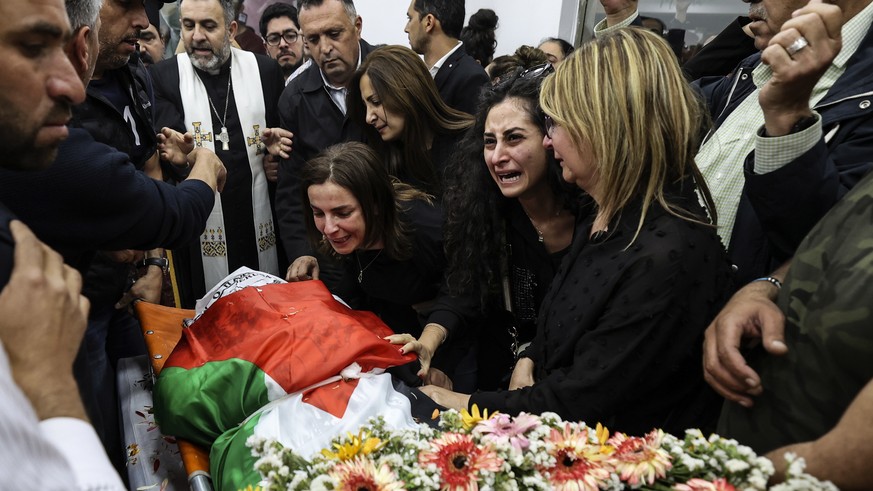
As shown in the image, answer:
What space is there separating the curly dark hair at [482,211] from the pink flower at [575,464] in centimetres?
124

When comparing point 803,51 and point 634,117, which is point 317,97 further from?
point 803,51

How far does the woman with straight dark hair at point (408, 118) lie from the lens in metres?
2.75

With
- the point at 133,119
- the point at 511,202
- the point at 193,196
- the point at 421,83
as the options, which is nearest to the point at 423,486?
the point at 193,196

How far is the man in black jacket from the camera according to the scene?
3244 mm

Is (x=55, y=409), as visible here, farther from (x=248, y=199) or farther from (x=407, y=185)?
(x=248, y=199)

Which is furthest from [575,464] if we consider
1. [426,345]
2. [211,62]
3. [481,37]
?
[481,37]

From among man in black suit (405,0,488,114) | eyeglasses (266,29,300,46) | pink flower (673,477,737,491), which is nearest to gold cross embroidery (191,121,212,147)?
man in black suit (405,0,488,114)

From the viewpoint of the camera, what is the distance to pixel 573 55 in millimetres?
1550

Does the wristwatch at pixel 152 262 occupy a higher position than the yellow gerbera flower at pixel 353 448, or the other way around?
the yellow gerbera flower at pixel 353 448

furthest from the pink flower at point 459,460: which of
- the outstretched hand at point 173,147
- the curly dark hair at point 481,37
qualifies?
the curly dark hair at point 481,37

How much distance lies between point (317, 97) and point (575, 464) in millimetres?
2795

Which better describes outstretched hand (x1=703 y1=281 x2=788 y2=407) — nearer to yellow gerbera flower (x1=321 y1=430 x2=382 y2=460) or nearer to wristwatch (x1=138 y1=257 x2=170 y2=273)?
yellow gerbera flower (x1=321 y1=430 x2=382 y2=460)

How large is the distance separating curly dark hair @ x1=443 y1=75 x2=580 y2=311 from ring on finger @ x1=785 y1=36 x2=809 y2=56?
0.90 m

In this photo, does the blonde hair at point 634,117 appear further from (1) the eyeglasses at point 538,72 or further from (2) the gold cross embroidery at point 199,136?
(2) the gold cross embroidery at point 199,136
